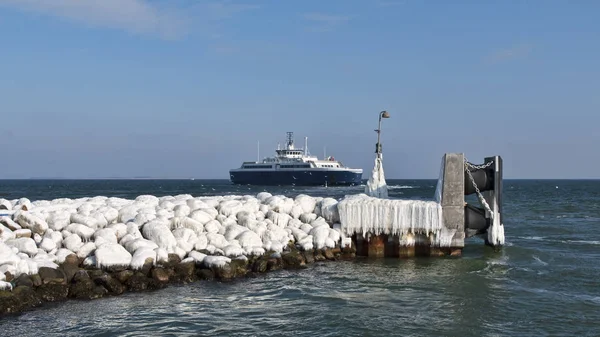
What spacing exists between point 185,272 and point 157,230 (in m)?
1.91

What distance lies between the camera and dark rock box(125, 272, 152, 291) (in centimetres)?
1423

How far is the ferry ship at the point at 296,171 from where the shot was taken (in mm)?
105062

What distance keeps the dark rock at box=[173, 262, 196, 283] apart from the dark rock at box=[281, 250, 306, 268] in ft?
9.84

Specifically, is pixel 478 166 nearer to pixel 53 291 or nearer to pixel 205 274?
pixel 205 274

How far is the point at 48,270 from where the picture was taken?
541 inches

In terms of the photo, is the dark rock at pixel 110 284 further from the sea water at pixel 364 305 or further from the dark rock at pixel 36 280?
the dark rock at pixel 36 280

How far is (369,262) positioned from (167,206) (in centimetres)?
674

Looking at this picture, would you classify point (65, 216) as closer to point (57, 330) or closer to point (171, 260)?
point (171, 260)

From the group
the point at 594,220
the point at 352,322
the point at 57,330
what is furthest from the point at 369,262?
the point at 594,220

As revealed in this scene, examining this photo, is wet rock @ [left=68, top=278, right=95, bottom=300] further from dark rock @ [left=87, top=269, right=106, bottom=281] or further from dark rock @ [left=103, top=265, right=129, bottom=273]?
dark rock @ [left=103, top=265, right=129, bottom=273]

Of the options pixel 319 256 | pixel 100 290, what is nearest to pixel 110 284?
pixel 100 290

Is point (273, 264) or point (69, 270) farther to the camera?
point (273, 264)

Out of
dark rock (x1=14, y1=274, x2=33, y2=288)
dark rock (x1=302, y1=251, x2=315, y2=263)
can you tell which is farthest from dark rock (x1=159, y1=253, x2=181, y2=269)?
dark rock (x1=302, y1=251, x2=315, y2=263)

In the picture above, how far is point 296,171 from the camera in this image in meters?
105
